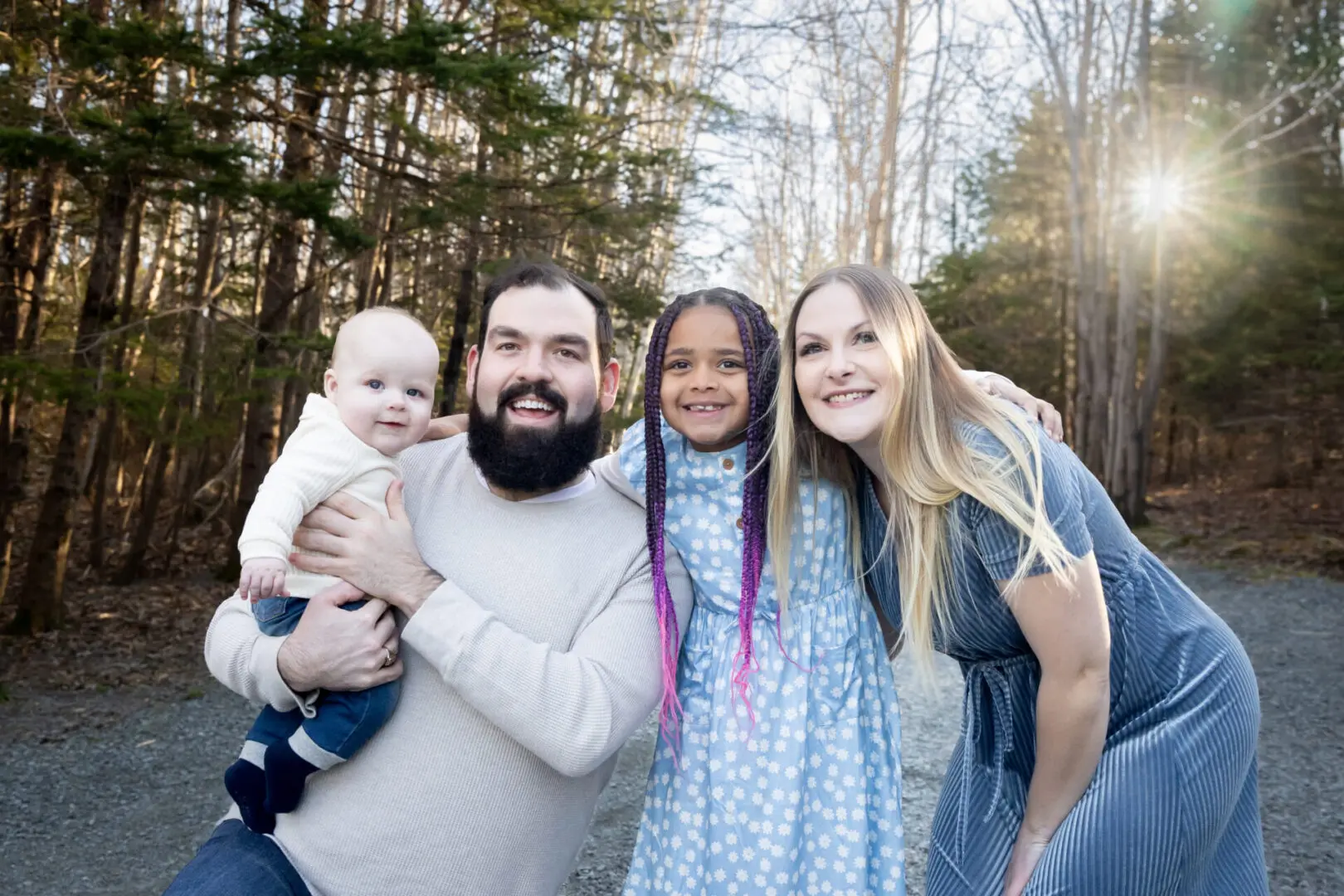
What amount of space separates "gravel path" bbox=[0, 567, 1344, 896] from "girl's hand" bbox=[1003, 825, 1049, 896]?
9.35 feet

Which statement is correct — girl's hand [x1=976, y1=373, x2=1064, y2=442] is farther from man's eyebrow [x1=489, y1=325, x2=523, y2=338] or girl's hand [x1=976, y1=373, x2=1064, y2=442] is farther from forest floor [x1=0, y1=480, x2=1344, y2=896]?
man's eyebrow [x1=489, y1=325, x2=523, y2=338]

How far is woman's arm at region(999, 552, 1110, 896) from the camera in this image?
1.81 metres

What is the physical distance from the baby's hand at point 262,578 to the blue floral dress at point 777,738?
90cm

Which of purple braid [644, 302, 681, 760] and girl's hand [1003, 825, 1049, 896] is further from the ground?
purple braid [644, 302, 681, 760]

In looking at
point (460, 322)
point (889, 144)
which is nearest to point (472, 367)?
point (460, 322)

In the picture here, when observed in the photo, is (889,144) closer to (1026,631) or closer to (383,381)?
(383,381)

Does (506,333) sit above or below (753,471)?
above

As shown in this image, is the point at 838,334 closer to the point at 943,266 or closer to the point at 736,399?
the point at 736,399

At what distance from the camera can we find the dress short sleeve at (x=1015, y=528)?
5.99 ft

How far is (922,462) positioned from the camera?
1.92m

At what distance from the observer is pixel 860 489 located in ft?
7.54

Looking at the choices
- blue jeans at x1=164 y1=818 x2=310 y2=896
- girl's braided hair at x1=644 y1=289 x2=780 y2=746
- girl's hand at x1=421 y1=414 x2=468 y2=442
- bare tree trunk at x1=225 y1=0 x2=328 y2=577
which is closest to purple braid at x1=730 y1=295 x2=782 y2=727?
girl's braided hair at x1=644 y1=289 x2=780 y2=746

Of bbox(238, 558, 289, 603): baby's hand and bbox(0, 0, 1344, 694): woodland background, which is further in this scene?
bbox(0, 0, 1344, 694): woodland background

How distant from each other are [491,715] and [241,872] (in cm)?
63
